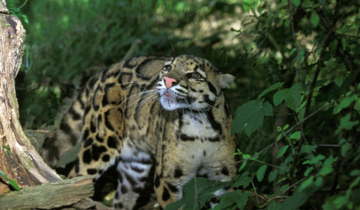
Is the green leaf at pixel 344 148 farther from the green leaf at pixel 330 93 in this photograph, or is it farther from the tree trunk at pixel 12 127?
the tree trunk at pixel 12 127

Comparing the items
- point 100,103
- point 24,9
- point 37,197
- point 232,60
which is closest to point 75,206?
point 37,197

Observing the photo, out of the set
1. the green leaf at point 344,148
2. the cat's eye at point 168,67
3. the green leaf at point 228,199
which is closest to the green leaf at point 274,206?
the green leaf at point 228,199

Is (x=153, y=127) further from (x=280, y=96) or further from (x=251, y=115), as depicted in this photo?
(x=280, y=96)

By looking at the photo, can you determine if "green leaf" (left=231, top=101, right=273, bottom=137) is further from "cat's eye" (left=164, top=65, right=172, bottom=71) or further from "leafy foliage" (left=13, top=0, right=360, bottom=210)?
"leafy foliage" (left=13, top=0, right=360, bottom=210)

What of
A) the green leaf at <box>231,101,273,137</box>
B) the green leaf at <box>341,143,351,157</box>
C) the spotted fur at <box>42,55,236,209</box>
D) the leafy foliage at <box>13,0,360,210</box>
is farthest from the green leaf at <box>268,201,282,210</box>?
the leafy foliage at <box>13,0,360,210</box>

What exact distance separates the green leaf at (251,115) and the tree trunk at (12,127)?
6.09 feet

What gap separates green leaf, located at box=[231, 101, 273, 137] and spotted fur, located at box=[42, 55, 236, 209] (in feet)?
2.95

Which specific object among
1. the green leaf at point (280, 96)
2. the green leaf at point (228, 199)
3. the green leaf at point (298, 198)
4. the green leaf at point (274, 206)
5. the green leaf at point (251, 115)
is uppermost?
the green leaf at point (280, 96)

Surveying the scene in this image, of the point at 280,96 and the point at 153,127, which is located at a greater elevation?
the point at 280,96

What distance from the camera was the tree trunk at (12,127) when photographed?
11.5 feet

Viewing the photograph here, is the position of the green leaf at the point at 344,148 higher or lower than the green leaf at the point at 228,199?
higher

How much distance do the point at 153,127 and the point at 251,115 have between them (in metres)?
2.18

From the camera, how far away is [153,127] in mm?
5113

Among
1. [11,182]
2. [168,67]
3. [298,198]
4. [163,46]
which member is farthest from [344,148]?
[163,46]
